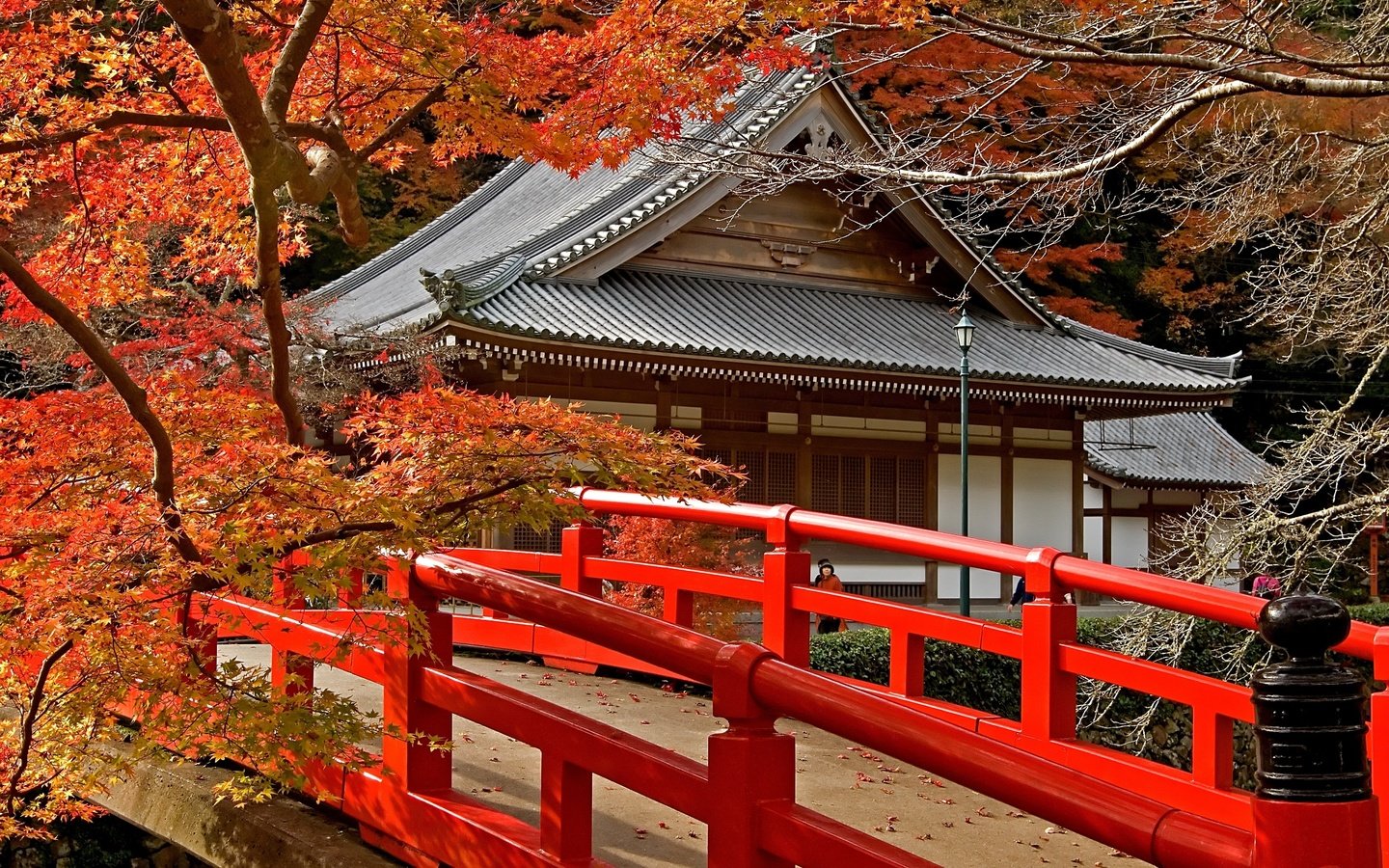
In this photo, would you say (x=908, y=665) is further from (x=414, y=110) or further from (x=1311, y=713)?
(x=1311, y=713)

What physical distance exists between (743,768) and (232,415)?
8.72 ft

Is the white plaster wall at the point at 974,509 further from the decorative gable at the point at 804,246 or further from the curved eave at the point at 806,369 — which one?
the decorative gable at the point at 804,246

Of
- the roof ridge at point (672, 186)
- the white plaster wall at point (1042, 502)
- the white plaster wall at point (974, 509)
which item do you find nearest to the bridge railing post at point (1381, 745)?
the roof ridge at point (672, 186)

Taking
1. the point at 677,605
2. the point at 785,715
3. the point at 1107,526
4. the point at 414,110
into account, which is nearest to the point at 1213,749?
the point at 785,715

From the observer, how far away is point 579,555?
7.11 meters

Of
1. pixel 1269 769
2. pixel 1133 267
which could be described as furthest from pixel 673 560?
pixel 1133 267

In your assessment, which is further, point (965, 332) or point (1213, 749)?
point (965, 332)

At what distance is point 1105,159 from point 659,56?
2268mm

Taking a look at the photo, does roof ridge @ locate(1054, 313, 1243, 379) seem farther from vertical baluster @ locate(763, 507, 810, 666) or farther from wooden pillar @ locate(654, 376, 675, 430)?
vertical baluster @ locate(763, 507, 810, 666)

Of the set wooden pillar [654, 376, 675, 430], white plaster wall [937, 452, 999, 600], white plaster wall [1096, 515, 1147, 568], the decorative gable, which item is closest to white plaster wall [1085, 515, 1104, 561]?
white plaster wall [1096, 515, 1147, 568]

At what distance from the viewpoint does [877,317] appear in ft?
56.5

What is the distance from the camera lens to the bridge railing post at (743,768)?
114 inches

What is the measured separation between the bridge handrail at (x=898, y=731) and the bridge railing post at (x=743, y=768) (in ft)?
0.04

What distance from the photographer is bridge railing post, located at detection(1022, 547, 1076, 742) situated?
510cm
